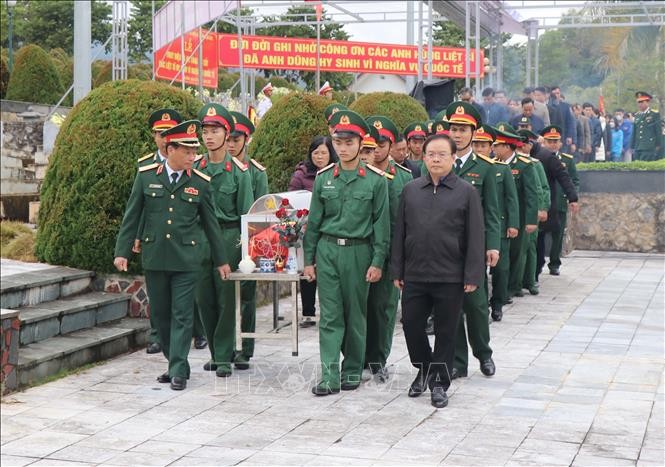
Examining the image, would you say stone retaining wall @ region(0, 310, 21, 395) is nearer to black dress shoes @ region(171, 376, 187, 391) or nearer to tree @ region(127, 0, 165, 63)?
black dress shoes @ region(171, 376, 187, 391)

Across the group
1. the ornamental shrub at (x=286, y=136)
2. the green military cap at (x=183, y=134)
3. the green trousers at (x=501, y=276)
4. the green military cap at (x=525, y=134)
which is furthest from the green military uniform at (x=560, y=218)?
the green military cap at (x=183, y=134)

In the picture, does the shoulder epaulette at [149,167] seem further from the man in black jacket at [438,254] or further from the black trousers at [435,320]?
the black trousers at [435,320]

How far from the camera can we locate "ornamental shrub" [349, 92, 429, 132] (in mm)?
15016

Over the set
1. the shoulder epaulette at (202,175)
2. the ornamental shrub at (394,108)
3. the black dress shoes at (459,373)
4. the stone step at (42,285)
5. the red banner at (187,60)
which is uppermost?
the red banner at (187,60)

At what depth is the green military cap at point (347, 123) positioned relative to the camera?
777 cm

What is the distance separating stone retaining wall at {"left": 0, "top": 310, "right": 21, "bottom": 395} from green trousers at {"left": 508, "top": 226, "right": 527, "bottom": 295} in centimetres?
625

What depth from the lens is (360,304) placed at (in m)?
7.95

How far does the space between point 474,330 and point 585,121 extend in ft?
53.1

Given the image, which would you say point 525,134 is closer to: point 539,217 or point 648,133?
point 539,217

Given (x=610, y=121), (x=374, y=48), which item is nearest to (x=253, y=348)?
(x=610, y=121)

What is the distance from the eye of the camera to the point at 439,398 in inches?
292

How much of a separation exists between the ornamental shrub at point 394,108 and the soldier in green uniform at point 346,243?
23.3 ft

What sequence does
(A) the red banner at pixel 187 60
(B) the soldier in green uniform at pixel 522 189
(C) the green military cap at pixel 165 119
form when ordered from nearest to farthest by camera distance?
(C) the green military cap at pixel 165 119, (B) the soldier in green uniform at pixel 522 189, (A) the red banner at pixel 187 60

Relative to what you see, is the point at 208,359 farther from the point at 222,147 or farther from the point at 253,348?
the point at 222,147
